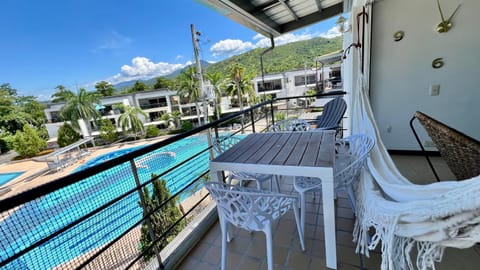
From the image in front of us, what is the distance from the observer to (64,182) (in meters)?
0.79

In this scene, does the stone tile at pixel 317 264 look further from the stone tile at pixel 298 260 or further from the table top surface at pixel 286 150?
the table top surface at pixel 286 150

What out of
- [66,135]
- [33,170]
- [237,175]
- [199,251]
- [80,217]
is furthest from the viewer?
[66,135]

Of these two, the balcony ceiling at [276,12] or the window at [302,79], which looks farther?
the window at [302,79]

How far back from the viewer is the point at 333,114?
2.99m

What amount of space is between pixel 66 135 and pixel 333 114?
1863 centimetres

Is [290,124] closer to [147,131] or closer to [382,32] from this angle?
[382,32]

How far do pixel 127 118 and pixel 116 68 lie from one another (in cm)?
2948

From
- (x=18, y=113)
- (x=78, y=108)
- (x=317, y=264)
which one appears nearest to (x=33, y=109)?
(x=18, y=113)

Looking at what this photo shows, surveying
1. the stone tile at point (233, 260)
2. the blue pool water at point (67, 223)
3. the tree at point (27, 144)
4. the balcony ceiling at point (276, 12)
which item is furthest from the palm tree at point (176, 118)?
the stone tile at point (233, 260)

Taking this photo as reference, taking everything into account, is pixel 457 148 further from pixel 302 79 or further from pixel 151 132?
pixel 302 79

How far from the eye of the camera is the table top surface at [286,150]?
128 cm

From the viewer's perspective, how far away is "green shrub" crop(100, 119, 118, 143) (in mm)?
16270

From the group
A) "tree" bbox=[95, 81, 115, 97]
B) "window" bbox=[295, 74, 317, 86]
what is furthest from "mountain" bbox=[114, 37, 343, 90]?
Answer: "tree" bbox=[95, 81, 115, 97]

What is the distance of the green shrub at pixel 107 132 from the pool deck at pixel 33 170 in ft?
2.74
